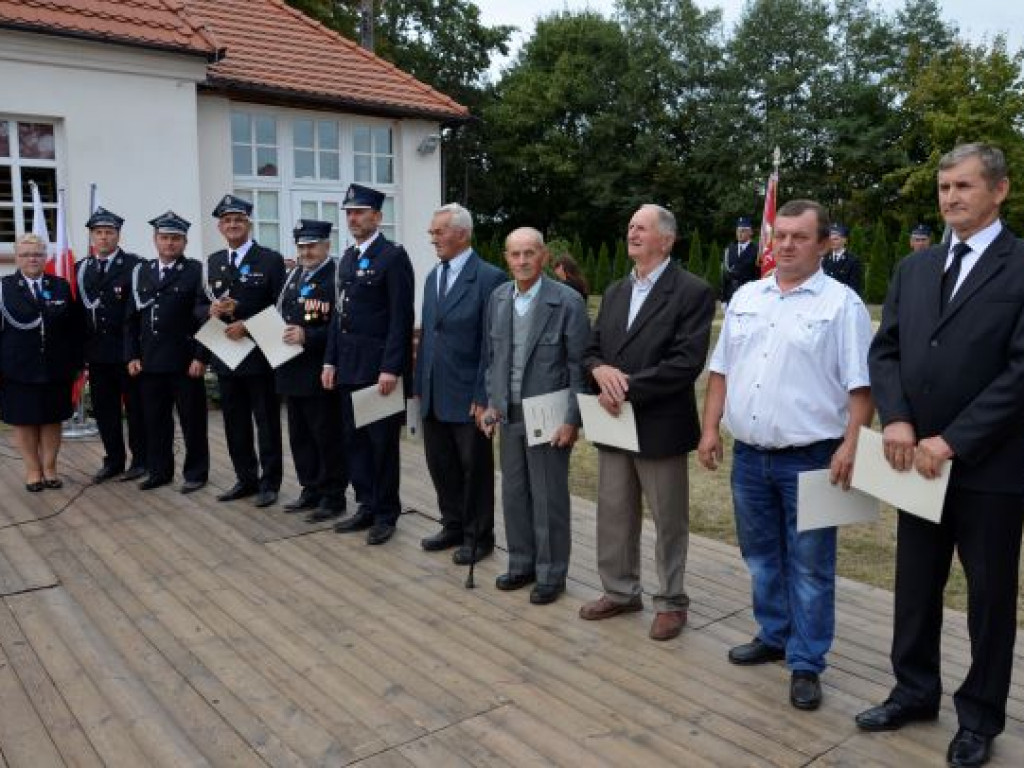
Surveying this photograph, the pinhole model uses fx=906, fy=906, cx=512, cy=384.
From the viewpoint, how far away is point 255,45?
12914 mm

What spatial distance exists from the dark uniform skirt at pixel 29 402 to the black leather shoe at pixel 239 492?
1.35 metres

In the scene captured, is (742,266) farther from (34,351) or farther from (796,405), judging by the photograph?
(796,405)

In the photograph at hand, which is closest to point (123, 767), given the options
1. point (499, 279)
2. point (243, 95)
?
point (499, 279)

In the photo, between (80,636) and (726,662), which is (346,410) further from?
(726,662)

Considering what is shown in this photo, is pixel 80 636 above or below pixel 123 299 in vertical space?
below

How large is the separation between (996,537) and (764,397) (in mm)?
870

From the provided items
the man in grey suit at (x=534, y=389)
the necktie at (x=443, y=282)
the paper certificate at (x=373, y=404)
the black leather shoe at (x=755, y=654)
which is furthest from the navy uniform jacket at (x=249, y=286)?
the black leather shoe at (x=755, y=654)

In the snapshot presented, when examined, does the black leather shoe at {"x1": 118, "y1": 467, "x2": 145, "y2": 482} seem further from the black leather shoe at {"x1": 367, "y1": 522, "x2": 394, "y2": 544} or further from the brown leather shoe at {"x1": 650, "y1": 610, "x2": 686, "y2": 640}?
the brown leather shoe at {"x1": 650, "y1": 610, "x2": 686, "y2": 640}

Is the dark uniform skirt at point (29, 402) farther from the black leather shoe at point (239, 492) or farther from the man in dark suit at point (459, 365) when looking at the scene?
the man in dark suit at point (459, 365)

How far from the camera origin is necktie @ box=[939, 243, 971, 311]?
9.39 feet

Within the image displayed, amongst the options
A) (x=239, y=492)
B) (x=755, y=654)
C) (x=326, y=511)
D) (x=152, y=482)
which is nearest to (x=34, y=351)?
(x=152, y=482)

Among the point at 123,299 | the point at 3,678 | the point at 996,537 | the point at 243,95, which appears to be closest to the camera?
the point at 996,537

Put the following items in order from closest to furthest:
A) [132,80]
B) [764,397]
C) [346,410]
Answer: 1. [764,397]
2. [346,410]
3. [132,80]

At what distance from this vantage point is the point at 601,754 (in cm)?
298
